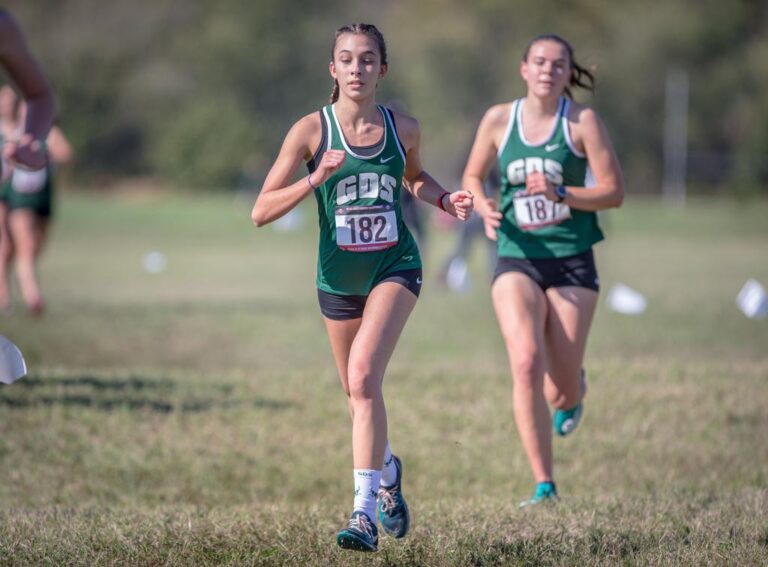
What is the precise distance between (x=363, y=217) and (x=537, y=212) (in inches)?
68.2

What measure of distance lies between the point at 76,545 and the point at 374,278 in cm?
177

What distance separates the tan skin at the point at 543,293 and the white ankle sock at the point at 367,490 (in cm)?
168

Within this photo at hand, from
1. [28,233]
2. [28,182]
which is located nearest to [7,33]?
[28,182]

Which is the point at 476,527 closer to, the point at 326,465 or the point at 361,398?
the point at 361,398

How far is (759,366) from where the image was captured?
10.5m

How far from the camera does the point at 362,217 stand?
17.3 feet

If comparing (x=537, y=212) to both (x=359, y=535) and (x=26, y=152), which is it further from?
(x=26, y=152)

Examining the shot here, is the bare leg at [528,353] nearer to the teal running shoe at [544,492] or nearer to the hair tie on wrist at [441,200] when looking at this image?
the teal running shoe at [544,492]

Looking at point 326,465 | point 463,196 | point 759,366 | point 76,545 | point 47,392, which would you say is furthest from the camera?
point 759,366

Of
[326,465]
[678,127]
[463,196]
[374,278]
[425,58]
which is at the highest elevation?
[425,58]

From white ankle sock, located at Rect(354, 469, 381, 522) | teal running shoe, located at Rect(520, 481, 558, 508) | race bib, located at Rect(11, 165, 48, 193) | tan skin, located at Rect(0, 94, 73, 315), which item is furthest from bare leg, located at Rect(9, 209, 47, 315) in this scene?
white ankle sock, located at Rect(354, 469, 381, 522)

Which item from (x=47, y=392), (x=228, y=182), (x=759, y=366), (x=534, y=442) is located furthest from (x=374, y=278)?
(x=228, y=182)

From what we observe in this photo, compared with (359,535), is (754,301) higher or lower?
higher

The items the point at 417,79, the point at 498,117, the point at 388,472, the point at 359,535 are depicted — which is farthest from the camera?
the point at 417,79
